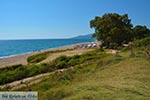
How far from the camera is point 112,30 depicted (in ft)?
143

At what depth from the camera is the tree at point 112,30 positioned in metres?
44.2

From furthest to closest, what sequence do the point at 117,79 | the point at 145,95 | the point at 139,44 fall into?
the point at 139,44, the point at 117,79, the point at 145,95

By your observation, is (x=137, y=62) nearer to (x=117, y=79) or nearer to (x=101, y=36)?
(x=117, y=79)

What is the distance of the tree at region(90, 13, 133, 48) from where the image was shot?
44.2m

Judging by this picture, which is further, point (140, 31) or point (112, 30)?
point (140, 31)

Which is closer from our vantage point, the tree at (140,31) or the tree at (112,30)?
the tree at (112,30)

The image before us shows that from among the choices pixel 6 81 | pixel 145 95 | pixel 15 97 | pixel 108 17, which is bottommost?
pixel 6 81

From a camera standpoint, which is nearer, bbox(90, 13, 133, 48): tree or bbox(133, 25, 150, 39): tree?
bbox(90, 13, 133, 48): tree

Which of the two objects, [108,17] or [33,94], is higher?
[108,17]

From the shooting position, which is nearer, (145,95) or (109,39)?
(145,95)

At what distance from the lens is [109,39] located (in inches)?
1740

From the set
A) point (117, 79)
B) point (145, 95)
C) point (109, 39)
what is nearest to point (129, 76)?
point (117, 79)

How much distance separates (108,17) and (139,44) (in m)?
18.1

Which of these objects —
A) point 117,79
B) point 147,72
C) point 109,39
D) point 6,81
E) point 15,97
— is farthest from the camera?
Result: point 109,39
